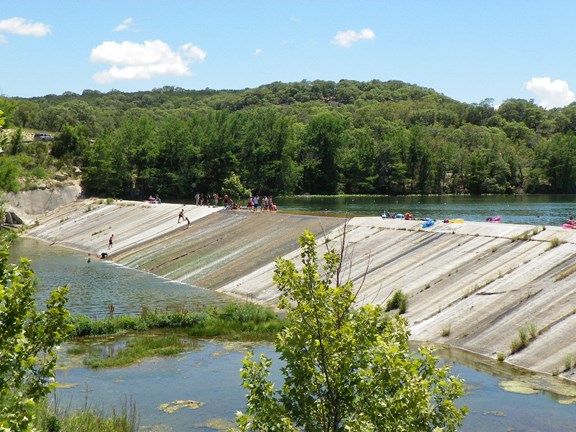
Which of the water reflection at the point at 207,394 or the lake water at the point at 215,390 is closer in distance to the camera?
the water reflection at the point at 207,394

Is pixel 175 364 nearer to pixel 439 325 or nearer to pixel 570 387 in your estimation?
pixel 439 325

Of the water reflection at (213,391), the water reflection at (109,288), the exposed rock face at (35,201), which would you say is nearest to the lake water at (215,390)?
the water reflection at (213,391)

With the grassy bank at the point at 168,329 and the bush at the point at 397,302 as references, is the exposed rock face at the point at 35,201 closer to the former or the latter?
the grassy bank at the point at 168,329

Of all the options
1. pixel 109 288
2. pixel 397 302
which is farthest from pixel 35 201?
pixel 397 302

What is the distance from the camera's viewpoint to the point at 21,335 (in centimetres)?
835

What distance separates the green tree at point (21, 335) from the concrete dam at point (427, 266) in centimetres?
409

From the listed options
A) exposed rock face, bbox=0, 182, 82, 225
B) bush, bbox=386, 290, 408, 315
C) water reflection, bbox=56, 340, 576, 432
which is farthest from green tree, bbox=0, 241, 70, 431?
exposed rock face, bbox=0, 182, 82, 225

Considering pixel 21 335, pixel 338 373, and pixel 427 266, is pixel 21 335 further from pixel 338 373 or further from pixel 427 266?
pixel 427 266

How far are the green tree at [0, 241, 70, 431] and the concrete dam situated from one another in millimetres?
4089

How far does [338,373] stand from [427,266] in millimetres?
29627

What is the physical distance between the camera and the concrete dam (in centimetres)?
2669

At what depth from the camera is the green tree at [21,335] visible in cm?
812

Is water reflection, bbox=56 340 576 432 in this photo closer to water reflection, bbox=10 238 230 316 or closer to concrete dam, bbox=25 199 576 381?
concrete dam, bbox=25 199 576 381

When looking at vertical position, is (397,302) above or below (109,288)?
above
